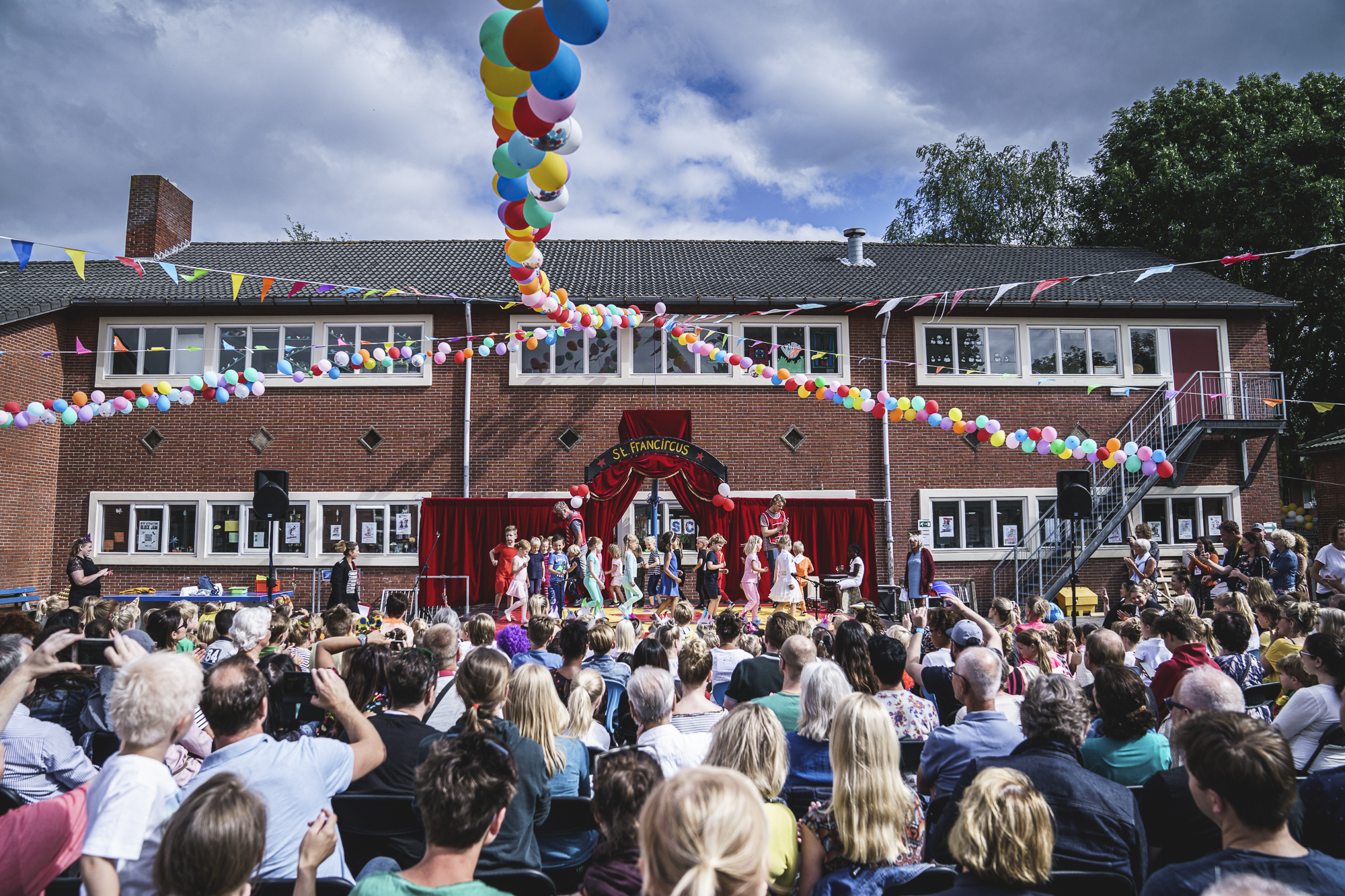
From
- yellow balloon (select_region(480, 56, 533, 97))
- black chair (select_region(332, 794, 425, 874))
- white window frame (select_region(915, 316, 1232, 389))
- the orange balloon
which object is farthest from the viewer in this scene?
white window frame (select_region(915, 316, 1232, 389))

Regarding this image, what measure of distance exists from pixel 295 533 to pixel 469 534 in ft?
12.8

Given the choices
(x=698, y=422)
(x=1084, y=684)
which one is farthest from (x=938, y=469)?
(x=1084, y=684)

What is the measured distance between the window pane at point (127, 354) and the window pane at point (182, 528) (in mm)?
3166

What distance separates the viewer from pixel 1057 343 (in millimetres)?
18188

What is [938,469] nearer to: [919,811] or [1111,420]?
[1111,420]

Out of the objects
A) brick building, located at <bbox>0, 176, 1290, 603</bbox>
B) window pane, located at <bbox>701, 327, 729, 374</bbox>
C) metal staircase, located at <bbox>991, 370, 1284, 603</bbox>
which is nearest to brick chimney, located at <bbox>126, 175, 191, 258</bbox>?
brick building, located at <bbox>0, 176, 1290, 603</bbox>

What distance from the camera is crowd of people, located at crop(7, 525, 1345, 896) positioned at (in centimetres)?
229

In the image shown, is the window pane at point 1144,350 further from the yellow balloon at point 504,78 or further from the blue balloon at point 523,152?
the yellow balloon at point 504,78

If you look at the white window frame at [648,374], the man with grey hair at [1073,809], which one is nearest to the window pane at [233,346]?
the white window frame at [648,374]

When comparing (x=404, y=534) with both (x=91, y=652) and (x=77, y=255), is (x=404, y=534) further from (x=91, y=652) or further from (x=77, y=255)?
(x=91, y=652)

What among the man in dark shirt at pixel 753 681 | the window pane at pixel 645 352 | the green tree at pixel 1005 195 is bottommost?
the man in dark shirt at pixel 753 681

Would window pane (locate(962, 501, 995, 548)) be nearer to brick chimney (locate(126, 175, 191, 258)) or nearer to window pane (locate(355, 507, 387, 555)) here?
window pane (locate(355, 507, 387, 555))

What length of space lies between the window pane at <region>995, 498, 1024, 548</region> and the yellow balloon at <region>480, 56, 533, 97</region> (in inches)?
588

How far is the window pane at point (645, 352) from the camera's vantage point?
1778 cm
